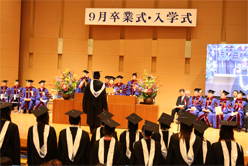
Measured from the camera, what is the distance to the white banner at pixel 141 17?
10.9 meters

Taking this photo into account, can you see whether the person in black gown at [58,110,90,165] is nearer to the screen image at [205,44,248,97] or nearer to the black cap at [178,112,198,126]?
the black cap at [178,112,198,126]

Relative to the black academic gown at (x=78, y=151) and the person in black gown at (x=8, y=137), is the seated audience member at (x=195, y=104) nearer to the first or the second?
the black academic gown at (x=78, y=151)

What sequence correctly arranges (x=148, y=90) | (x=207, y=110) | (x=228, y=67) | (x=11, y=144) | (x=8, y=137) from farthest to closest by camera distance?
(x=228, y=67) → (x=207, y=110) → (x=148, y=90) → (x=11, y=144) → (x=8, y=137)

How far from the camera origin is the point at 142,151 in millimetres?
2953

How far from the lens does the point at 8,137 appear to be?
3.34 m

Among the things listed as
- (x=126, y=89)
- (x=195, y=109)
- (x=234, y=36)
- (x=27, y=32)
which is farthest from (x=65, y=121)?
(x=234, y=36)

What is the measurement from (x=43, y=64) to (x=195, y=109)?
7998 millimetres

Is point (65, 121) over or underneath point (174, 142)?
underneath

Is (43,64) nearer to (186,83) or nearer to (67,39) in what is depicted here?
(67,39)

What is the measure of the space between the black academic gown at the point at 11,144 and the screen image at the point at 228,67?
8.12m

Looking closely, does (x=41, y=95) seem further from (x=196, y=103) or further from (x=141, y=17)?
(x=196, y=103)

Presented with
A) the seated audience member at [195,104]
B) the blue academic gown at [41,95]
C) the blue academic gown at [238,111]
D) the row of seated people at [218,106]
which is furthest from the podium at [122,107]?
the blue academic gown at [41,95]

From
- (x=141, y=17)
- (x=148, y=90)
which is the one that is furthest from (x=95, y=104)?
(x=141, y=17)

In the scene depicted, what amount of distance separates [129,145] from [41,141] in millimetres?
1245
